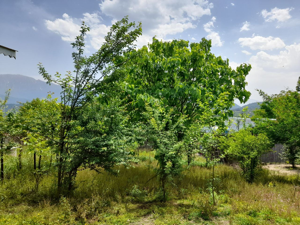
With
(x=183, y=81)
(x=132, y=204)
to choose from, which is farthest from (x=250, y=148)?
(x=132, y=204)

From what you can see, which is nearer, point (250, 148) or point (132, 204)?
point (132, 204)

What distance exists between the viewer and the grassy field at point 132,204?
14.1 ft

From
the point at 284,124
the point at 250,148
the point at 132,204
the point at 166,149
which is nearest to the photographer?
the point at 166,149

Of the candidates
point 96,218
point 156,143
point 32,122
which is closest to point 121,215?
point 96,218

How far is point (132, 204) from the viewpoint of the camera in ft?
17.6

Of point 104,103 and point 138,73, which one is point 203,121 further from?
point 138,73

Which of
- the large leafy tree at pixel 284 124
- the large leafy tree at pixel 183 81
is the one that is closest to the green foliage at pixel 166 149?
the large leafy tree at pixel 183 81

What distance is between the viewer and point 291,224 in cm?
411

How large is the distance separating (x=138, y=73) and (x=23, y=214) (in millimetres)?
6438

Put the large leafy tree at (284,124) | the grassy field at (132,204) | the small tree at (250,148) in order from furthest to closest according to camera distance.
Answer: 1. the large leafy tree at (284,124)
2. the small tree at (250,148)
3. the grassy field at (132,204)

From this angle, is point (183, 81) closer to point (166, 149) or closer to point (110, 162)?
point (166, 149)

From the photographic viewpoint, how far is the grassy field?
4.29 meters

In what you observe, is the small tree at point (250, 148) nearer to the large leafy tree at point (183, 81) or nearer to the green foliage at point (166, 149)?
the large leafy tree at point (183, 81)

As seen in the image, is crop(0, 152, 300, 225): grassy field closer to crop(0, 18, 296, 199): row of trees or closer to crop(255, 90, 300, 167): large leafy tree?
crop(0, 18, 296, 199): row of trees
